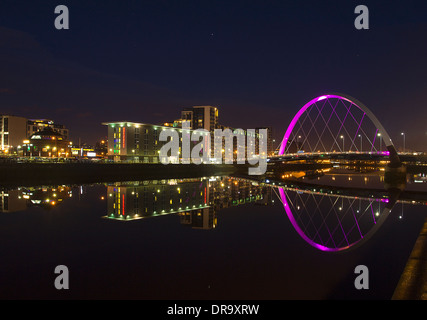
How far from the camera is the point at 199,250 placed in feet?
43.5

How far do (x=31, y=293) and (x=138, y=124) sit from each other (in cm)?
8643

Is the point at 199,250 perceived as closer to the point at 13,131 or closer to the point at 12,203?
the point at 12,203

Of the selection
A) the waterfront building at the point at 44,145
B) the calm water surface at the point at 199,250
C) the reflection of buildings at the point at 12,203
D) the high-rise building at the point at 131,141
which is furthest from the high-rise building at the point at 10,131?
the calm water surface at the point at 199,250

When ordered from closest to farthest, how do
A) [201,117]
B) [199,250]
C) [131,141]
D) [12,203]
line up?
[199,250], [12,203], [131,141], [201,117]

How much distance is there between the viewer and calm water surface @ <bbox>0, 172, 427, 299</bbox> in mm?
9102

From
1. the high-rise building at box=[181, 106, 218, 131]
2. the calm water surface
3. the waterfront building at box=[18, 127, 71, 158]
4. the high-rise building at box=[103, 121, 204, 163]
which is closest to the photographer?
the calm water surface

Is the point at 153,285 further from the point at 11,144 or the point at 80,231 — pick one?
the point at 11,144

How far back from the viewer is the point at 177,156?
351 feet

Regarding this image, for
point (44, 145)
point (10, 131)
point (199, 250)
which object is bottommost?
point (199, 250)

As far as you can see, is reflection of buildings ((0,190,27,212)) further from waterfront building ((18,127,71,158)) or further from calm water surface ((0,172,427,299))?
waterfront building ((18,127,71,158))

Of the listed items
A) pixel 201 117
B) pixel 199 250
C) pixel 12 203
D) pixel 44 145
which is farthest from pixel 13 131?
pixel 199 250

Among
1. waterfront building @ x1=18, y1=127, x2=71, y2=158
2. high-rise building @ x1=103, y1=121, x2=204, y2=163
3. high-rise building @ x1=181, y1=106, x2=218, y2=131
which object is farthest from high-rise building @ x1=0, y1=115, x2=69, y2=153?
high-rise building @ x1=103, y1=121, x2=204, y2=163

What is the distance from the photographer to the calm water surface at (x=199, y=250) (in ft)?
29.9
